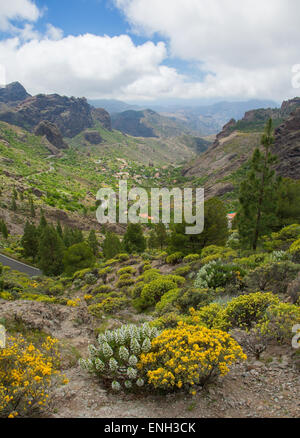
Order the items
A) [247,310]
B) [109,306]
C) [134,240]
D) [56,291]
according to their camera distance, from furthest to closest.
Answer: [134,240] → [56,291] → [109,306] → [247,310]

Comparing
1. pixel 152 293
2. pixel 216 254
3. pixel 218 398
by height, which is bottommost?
pixel 152 293

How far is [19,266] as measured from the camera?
147 feet

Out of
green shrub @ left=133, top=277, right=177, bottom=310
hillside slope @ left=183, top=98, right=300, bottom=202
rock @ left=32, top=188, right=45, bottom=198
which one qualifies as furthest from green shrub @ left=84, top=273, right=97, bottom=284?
rock @ left=32, top=188, right=45, bottom=198

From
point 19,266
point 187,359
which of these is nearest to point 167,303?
point 187,359

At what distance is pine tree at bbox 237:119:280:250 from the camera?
19.0 meters

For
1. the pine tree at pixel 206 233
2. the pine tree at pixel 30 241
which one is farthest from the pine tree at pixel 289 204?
the pine tree at pixel 30 241

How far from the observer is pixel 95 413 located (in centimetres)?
525

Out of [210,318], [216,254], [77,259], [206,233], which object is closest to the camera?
[210,318]

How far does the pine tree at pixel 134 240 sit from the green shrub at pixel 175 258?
67.3 feet

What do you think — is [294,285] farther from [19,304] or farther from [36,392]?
[19,304]

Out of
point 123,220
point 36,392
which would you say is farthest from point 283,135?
point 36,392

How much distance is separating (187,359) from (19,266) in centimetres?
4682

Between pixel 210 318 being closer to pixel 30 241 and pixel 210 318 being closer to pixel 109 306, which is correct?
pixel 109 306
